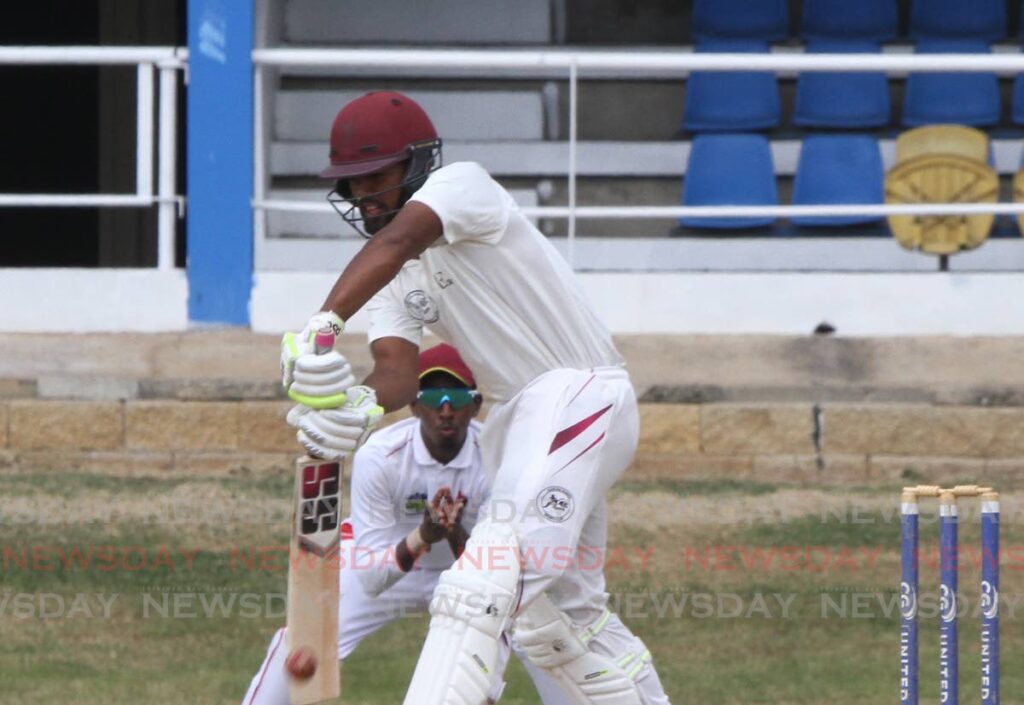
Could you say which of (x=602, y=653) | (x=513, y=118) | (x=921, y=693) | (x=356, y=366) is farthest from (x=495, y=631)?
(x=513, y=118)

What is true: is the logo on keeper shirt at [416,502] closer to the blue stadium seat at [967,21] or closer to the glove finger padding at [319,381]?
the glove finger padding at [319,381]

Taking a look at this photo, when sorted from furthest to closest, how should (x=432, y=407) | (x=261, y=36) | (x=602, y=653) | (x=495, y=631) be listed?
(x=261, y=36) < (x=432, y=407) < (x=602, y=653) < (x=495, y=631)

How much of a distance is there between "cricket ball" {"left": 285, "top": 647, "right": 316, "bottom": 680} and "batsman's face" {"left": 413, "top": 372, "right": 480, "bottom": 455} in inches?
52.6

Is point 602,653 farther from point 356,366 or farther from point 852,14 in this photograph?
point 852,14

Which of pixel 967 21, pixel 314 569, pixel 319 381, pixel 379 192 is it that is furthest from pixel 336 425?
pixel 967 21

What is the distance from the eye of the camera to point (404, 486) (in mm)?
6203

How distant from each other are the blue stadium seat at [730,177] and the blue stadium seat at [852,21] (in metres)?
1.17

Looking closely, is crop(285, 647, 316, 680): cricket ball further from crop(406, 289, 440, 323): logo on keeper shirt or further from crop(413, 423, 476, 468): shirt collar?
crop(413, 423, 476, 468): shirt collar

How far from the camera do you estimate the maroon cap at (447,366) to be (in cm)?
608

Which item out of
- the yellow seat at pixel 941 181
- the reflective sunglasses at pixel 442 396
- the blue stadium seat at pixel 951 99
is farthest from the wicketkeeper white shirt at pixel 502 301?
the blue stadium seat at pixel 951 99

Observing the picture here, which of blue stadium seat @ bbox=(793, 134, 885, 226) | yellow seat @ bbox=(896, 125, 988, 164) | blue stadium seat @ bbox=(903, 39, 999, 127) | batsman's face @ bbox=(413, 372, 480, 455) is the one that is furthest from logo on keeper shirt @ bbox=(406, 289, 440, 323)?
blue stadium seat @ bbox=(903, 39, 999, 127)

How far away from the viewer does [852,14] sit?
1175 centimetres

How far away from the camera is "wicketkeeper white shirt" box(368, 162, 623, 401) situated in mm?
4902

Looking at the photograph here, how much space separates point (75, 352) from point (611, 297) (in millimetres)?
2524
